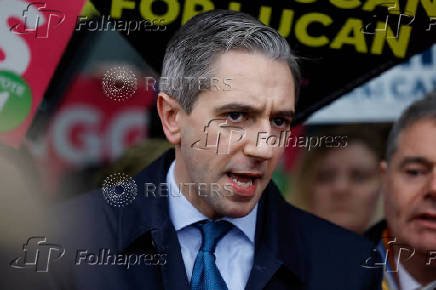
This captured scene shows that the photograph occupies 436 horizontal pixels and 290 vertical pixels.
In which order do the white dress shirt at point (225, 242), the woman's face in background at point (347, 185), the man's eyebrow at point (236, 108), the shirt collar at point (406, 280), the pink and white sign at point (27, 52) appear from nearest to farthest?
the man's eyebrow at point (236, 108) → the white dress shirt at point (225, 242) → the pink and white sign at point (27, 52) → the shirt collar at point (406, 280) → the woman's face in background at point (347, 185)

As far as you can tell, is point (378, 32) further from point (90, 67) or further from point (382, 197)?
point (90, 67)

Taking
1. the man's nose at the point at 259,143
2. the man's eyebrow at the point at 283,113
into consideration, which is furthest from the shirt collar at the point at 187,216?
the man's eyebrow at the point at 283,113

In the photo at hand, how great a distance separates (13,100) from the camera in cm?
295

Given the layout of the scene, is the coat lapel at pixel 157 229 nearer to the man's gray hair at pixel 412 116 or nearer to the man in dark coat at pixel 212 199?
the man in dark coat at pixel 212 199

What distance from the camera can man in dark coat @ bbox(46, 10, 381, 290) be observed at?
7.92ft

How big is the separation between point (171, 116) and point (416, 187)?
115cm

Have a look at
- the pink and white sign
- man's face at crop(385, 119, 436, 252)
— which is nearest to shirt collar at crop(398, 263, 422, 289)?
man's face at crop(385, 119, 436, 252)

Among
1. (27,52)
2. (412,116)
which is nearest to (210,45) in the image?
(27,52)

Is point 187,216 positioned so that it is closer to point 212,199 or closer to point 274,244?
point 212,199

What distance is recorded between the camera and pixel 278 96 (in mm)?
2420

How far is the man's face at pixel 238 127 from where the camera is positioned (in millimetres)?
2398

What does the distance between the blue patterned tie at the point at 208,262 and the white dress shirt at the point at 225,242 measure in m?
0.03

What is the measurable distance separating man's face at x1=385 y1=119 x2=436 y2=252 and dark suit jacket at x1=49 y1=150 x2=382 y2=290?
12.5 inches

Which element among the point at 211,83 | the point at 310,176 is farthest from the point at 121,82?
the point at 310,176
